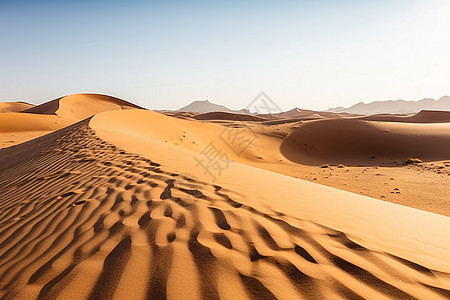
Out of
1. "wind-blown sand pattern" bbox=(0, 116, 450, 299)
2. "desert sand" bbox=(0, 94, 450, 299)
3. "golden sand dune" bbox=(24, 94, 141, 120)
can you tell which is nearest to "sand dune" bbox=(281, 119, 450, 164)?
"desert sand" bbox=(0, 94, 450, 299)

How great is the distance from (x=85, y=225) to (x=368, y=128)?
19559 millimetres

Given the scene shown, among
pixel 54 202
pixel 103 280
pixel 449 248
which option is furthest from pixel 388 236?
pixel 54 202

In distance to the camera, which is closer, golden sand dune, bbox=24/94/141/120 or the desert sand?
the desert sand

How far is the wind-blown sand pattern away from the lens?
5.47 ft

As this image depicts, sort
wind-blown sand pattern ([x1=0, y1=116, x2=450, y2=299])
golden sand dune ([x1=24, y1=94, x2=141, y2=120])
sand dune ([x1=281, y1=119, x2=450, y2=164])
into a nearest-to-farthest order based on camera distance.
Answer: wind-blown sand pattern ([x1=0, y1=116, x2=450, y2=299])
sand dune ([x1=281, y1=119, x2=450, y2=164])
golden sand dune ([x1=24, y1=94, x2=141, y2=120])

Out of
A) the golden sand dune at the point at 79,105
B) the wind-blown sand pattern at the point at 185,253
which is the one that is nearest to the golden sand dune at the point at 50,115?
the golden sand dune at the point at 79,105

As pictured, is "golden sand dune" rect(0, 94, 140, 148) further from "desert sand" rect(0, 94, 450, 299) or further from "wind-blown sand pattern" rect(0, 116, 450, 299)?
"wind-blown sand pattern" rect(0, 116, 450, 299)

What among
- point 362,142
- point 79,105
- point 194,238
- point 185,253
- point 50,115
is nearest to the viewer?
point 185,253

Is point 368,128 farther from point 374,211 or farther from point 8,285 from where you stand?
point 8,285

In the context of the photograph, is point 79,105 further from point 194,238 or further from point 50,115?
point 194,238

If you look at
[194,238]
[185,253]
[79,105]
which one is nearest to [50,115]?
[79,105]

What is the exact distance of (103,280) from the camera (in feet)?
5.83

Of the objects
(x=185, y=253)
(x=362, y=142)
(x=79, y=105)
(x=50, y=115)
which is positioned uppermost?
(x=79, y=105)

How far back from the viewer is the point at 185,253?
203 centimetres
